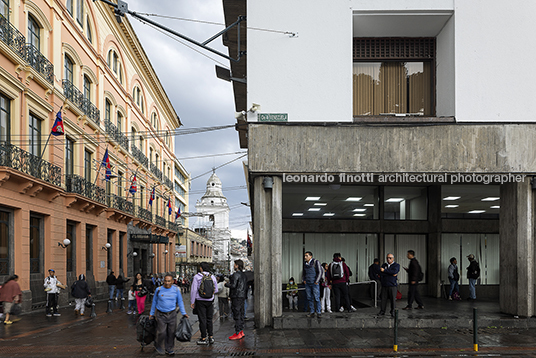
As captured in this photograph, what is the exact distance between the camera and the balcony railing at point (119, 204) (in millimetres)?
32541

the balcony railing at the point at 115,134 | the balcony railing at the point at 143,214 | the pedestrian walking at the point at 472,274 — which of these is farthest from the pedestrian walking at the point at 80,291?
the balcony railing at the point at 143,214

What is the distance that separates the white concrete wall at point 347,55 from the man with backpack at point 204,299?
430cm

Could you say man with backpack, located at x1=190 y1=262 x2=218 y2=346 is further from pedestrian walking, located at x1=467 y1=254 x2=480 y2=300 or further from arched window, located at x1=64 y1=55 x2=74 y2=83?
arched window, located at x1=64 y1=55 x2=74 y2=83

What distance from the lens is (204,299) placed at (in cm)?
1072

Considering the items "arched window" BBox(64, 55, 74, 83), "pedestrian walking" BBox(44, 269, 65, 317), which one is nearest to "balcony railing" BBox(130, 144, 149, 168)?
"arched window" BBox(64, 55, 74, 83)

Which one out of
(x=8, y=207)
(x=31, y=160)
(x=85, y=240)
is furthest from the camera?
(x=85, y=240)

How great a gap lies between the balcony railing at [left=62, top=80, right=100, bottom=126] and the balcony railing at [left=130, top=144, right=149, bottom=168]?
9.38 metres

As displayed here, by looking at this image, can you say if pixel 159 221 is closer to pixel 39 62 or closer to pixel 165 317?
pixel 39 62

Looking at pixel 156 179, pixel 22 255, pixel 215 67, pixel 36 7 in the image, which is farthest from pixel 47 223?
pixel 156 179

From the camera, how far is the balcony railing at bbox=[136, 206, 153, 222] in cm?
4053

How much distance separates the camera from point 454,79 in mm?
12867

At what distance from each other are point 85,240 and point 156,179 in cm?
1985

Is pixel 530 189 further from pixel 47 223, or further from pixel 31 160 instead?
pixel 47 223

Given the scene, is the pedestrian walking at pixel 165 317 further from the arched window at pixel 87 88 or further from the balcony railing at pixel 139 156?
the balcony railing at pixel 139 156
